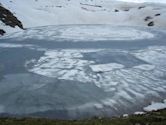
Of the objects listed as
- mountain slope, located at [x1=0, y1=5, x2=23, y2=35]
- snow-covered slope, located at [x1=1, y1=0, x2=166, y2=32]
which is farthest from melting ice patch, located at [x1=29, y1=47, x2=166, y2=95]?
snow-covered slope, located at [x1=1, y1=0, x2=166, y2=32]

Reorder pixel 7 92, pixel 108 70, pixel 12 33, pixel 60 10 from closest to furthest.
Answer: pixel 7 92 < pixel 108 70 < pixel 12 33 < pixel 60 10

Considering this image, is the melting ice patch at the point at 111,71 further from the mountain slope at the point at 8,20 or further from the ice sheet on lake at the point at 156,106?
the mountain slope at the point at 8,20

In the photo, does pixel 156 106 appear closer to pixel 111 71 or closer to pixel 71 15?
pixel 111 71

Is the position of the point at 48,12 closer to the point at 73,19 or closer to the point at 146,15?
the point at 73,19

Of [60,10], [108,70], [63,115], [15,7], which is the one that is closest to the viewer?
[63,115]

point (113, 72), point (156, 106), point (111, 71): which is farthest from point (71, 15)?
point (156, 106)

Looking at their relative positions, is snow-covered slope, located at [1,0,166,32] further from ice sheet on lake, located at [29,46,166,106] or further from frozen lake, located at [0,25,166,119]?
ice sheet on lake, located at [29,46,166,106]

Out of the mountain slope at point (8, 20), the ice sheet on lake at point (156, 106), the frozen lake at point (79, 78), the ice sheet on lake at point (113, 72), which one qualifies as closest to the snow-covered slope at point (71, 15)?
the mountain slope at point (8, 20)

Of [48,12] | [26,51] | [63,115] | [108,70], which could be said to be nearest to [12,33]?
[26,51]

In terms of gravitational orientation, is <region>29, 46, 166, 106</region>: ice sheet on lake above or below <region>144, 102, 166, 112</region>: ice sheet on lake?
above
